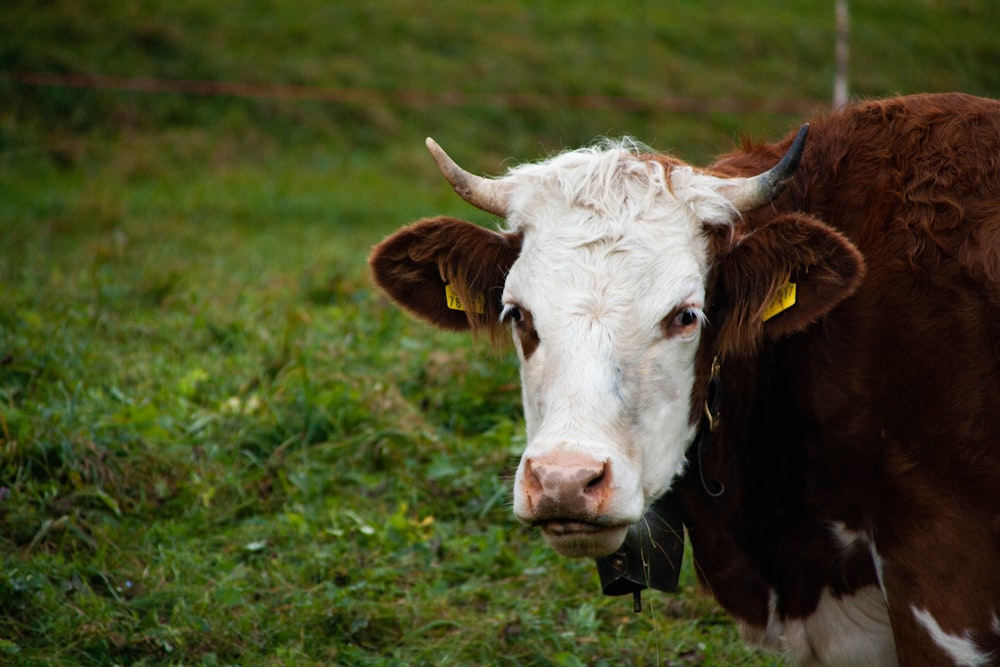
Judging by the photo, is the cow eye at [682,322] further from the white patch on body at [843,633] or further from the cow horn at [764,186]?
the white patch on body at [843,633]

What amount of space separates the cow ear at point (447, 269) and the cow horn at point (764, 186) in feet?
2.45

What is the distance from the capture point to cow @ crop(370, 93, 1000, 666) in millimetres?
3238

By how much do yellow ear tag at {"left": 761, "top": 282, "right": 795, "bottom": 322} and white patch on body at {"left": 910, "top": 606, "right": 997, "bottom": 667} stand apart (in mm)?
1019

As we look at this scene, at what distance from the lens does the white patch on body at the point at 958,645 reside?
3.29 m

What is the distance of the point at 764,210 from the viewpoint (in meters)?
3.67

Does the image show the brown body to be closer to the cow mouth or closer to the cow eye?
the cow eye

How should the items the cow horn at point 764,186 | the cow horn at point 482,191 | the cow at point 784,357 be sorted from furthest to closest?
the cow horn at point 482,191 → the cow horn at point 764,186 → the cow at point 784,357

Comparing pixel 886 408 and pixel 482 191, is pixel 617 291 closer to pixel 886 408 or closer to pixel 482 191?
pixel 482 191

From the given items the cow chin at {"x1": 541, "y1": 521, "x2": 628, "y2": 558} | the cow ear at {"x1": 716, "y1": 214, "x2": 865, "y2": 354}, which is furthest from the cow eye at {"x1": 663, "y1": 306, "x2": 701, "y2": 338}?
the cow chin at {"x1": 541, "y1": 521, "x2": 628, "y2": 558}

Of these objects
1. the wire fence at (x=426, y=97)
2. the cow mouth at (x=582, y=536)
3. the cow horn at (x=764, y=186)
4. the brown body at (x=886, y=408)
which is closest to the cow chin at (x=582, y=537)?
the cow mouth at (x=582, y=536)

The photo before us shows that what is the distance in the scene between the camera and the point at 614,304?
3246mm

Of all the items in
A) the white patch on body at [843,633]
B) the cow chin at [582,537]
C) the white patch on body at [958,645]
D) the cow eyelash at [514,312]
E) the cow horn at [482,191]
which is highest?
the cow horn at [482,191]

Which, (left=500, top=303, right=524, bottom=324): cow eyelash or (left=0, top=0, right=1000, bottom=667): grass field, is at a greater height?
(left=500, top=303, right=524, bottom=324): cow eyelash

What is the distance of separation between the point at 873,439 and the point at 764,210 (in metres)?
0.85
